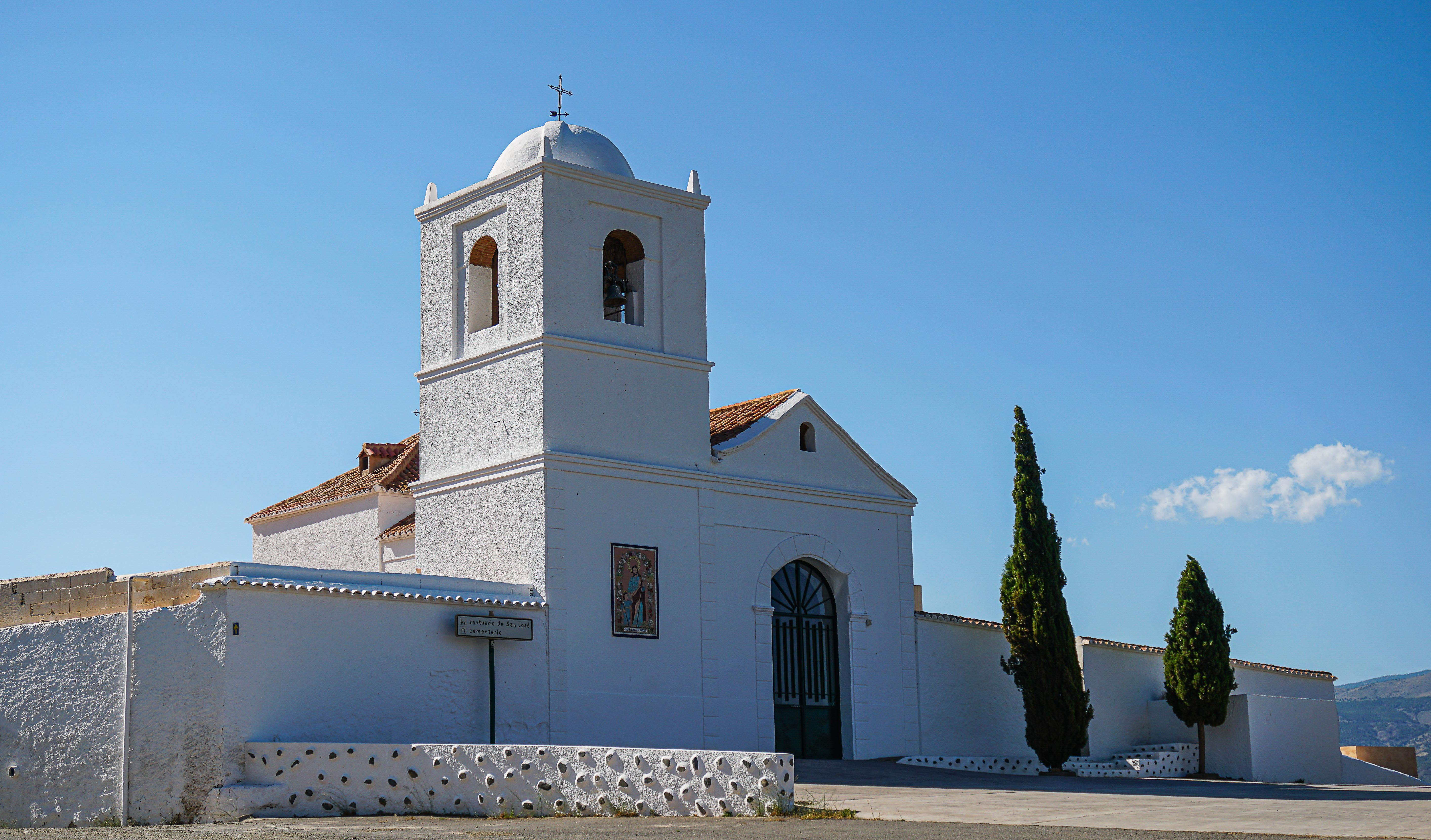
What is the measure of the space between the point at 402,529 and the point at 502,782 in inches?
413

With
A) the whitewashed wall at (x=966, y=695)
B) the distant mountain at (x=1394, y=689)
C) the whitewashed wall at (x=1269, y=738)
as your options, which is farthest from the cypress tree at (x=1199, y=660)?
the distant mountain at (x=1394, y=689)

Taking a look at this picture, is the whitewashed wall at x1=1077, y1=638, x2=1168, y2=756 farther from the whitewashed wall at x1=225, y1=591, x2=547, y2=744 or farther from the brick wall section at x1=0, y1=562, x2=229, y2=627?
the brick wall section at x1=0, y1=562, x2=229, y2=627

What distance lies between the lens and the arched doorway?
23.8 meters

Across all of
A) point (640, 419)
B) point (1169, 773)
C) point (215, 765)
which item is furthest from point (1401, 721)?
point (215, 765)

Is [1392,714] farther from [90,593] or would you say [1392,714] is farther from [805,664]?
[90,593]

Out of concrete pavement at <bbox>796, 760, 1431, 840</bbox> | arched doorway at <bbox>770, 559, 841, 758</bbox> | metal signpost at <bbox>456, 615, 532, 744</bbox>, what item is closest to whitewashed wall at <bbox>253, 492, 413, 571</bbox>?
metal signpost at <bbox>456, 615, 532, 744</bbox>

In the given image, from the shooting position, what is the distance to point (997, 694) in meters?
26.8

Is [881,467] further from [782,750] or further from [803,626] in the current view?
[782,750]

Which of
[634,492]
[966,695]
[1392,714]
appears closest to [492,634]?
[634,492]

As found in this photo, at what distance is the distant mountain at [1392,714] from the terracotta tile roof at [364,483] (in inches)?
2209

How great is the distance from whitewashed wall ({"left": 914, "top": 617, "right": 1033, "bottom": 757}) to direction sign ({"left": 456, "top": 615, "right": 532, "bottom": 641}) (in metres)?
8.17

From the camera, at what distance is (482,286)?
23.5 meters

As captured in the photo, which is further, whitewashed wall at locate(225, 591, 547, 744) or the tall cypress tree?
the tall cypress tree

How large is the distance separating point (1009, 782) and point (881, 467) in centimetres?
632
